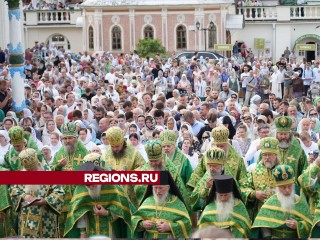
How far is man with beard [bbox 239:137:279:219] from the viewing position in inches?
Result: 589

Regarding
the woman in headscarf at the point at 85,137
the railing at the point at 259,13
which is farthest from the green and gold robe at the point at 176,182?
the railing at the point at 259,13

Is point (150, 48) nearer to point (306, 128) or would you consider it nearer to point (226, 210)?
point (306, 128)

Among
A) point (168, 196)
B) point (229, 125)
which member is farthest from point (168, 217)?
point (229, 125)

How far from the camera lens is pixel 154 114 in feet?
73.0

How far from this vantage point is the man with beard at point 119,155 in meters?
16.1

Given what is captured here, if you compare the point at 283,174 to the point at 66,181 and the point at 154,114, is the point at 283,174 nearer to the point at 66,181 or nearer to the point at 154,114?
the point at 66,181

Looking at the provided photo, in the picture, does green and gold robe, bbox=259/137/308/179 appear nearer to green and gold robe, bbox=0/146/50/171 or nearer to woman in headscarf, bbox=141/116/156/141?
green and gold robe, bbox=0/146/50/171

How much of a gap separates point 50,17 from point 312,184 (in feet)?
167

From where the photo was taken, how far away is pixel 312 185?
15.0 m

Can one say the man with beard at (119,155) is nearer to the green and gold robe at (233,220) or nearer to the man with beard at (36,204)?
the man with beard at (36,204)

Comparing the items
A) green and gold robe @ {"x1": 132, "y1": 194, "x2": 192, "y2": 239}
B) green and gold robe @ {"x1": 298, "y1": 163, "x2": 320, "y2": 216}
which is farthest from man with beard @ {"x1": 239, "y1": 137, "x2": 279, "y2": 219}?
green and gold robe @ {"x1": 132, "y1": 194, "x2": 192, "y2": 239}

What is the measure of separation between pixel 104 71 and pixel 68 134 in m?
26.7

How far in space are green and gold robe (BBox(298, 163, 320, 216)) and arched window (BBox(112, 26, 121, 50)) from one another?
161 feet

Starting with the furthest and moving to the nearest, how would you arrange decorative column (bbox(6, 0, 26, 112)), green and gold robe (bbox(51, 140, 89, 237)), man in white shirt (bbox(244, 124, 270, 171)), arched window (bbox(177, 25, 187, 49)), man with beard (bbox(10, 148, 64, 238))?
arched window (bbox(177, 25, 187, 49)) → decorative column (bbox(6, 0, 26, 112)) → man in white shirt (bbox(244, 124, 270, 171)) → green and gold robe (bbox(51, 140, 89, 237)) → man with beard (bbox(10, 148, 64, 238))
